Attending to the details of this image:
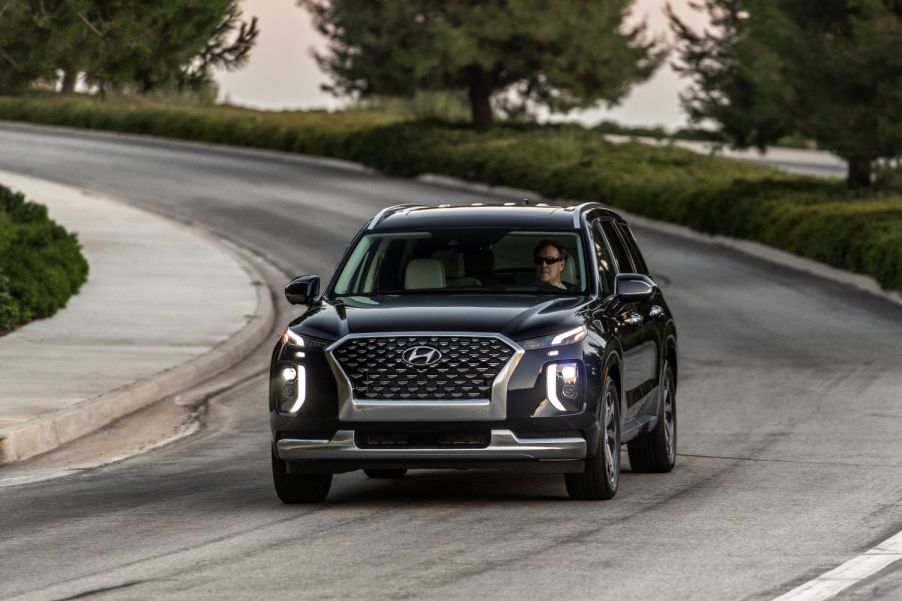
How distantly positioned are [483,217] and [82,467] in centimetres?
357

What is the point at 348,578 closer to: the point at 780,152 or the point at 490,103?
the point at 490,103

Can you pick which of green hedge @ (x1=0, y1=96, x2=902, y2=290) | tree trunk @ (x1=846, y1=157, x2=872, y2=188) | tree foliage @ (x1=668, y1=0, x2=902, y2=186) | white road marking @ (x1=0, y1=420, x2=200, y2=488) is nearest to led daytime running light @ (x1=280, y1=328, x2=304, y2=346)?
white road marking @ (x1=0, y1=420, x2=200, y2=488)

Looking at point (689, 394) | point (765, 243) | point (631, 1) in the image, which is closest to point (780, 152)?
point (631, 1)

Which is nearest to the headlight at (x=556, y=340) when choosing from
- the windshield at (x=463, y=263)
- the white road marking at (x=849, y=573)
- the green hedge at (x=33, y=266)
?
the windshield at (x=463, y=263)

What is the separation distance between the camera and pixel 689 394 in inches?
723

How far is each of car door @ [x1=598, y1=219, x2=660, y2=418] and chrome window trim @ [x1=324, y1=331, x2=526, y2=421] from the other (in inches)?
51.5

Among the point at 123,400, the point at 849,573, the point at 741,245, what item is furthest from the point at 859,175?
the point at 849,573

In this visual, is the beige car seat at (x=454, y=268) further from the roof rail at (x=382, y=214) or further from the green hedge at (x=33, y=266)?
the green hedge at (x=33, y=266)

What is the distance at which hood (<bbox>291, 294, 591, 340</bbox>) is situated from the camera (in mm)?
11117

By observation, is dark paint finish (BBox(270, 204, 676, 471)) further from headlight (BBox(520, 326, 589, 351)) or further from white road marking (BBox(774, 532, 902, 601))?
white road marking (BBox(774, 532, 902, 601))

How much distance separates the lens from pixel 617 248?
13625 millimetres

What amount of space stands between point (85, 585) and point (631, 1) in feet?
177

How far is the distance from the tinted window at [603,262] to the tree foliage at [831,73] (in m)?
21.5

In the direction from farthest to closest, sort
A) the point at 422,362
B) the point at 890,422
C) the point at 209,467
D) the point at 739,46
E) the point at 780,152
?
the point at 780,152 → the point at 739,46 → the point at 890,422 → the point at 209,467 → the point at 422,362
